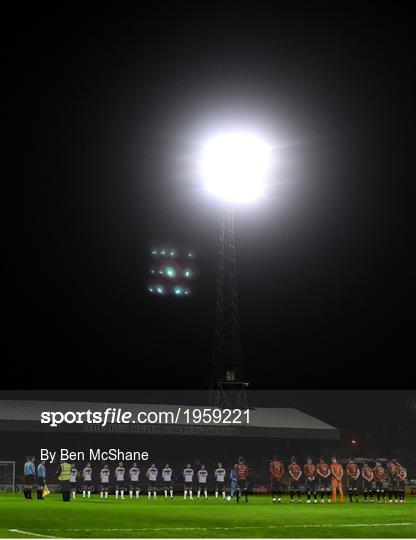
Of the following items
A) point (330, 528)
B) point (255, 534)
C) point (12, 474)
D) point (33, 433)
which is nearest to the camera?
point (255, 534)

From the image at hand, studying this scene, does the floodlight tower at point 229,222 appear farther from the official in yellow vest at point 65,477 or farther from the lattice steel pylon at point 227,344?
the official in yellow vest at point 65,477

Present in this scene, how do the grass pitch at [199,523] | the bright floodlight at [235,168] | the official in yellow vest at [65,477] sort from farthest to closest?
1. the bright floodlight at [235,168]
2. the official in yellow vest at [65,477]
3. the grass pitch at [199,523]

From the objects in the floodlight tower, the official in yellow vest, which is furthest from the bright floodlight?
the official in yellow vest

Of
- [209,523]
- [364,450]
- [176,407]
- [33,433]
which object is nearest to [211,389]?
[176,407]

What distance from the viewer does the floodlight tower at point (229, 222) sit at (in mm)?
55562

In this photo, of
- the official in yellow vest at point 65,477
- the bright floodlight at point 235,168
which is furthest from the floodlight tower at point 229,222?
the official in yellow vest at point 65,477

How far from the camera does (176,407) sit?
67562 mm

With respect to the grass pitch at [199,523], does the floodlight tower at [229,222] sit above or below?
above

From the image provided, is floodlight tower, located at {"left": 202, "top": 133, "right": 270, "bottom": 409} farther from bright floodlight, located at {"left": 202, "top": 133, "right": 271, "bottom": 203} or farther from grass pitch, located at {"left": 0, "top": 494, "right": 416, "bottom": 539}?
grass pitch, located at {"left": 0, "top": 494, "right": 416, "bottom": 539}

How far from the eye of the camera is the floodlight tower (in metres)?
55.6

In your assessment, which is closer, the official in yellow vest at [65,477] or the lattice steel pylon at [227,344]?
the official in yellow vest at [65,477]

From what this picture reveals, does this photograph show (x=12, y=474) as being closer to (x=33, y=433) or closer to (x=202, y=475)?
(x=33, y=433)

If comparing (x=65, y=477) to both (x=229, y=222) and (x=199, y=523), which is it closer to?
(x=199, y=523)

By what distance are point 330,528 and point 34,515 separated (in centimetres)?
920
